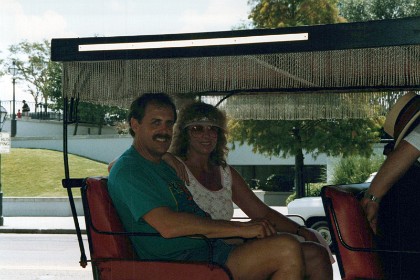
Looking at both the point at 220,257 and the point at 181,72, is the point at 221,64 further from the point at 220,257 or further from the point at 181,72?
the point at 220,257

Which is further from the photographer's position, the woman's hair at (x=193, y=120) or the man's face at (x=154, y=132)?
the woman's hair at (x=193, y=120)

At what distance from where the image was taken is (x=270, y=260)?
346 centimetres

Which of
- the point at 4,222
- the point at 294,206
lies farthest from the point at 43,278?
the point at 4,222

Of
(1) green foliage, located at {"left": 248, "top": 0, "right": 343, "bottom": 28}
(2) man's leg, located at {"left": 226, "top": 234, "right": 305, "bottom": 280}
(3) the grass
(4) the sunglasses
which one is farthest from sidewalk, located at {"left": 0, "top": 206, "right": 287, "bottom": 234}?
(2) man's leg, located at {"left": 226, "top": 234, "right": 305, "bottom": 280}

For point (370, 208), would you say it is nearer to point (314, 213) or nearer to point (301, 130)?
point (314, 213)

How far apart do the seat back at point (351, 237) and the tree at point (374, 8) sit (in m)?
39.3

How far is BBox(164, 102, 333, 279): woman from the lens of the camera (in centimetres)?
424

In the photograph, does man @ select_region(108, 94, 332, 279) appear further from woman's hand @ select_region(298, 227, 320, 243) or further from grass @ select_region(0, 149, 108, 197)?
grass @ select_region(0, 149, 108, 197)

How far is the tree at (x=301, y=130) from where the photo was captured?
59.9 feet

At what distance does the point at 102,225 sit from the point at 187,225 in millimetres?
565

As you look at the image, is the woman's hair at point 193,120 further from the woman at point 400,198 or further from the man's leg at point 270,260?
the woman at point 400,198

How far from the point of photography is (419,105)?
3654mm

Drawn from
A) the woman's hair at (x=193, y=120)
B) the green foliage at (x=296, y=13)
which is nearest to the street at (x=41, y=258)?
the woman's hair at (x=193, y=120)

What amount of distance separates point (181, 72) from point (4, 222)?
55.7 feet
